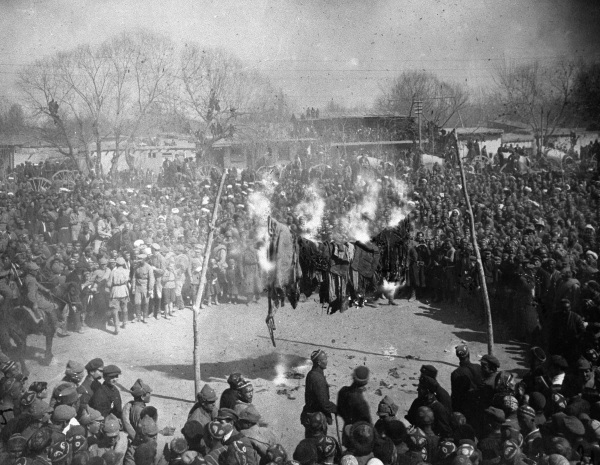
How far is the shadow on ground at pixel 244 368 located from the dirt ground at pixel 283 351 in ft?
0.06

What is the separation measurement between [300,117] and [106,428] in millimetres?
30373

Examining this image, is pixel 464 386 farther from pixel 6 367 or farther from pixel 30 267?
pixel 30 267

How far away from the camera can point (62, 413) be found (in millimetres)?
5035

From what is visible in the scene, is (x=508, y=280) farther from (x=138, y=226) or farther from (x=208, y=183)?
(x=208, y=183)

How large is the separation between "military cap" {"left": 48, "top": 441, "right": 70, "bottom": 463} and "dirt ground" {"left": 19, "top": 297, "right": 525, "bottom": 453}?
3191 millimetres

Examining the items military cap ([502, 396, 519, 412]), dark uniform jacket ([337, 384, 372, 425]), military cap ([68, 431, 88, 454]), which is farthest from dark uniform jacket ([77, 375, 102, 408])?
military cap ([502, 396, 519, 412])

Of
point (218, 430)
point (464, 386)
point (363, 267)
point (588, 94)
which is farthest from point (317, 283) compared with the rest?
point (588, 94)

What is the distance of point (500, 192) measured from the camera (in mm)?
19656

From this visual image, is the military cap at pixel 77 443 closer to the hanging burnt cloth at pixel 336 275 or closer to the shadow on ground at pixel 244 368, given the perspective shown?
the shadow on ground at pixel 244 368

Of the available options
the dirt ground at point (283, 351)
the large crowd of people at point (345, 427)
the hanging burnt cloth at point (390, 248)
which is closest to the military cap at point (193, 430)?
the large crowd of people at point (345, 427)

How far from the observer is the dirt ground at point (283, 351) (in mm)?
8414

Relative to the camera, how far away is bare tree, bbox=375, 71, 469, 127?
72.5 feet

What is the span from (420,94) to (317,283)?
17687mm

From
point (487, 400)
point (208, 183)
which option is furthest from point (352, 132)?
point (487, 400)
